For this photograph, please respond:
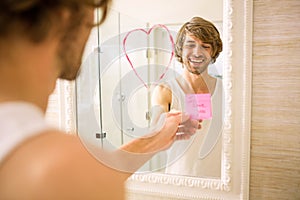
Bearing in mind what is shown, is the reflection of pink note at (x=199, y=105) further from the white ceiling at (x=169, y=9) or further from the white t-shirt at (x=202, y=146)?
the white ceiling at (x=169, y=9)

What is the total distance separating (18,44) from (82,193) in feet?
0.43

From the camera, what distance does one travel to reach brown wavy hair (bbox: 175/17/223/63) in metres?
0.93

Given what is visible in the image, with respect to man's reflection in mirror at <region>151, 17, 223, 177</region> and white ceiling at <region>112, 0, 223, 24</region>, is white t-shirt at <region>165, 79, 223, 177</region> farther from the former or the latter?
white ceiling at <region>112, 0, 223, 24</region>

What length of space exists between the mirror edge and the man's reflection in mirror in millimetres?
28

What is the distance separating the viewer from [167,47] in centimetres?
99

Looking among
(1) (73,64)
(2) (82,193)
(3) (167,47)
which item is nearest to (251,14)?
(3) (167,47)

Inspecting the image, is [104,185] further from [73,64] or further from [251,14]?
[251,14]

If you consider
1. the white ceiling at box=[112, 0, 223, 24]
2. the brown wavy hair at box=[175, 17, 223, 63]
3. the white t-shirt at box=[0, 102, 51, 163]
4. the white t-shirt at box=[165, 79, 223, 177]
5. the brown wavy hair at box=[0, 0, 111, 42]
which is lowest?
the white t-shirt at box=[165, 79, 223, 177]

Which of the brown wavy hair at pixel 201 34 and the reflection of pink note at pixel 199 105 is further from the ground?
the brown wavy hair at pixel 201 34

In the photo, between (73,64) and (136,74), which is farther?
(136,74)

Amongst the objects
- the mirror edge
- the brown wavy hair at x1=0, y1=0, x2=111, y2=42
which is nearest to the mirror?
the mirror edge

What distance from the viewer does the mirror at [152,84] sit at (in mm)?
915

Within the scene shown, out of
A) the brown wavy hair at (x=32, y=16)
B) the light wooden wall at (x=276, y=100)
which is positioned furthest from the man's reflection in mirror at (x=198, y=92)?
the brown wavy hair at (x=32, y=16)

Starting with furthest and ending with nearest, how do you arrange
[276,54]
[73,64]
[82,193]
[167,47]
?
1. [167,47]
2. [276,54]
3. [73,64]
4. [82,193]
